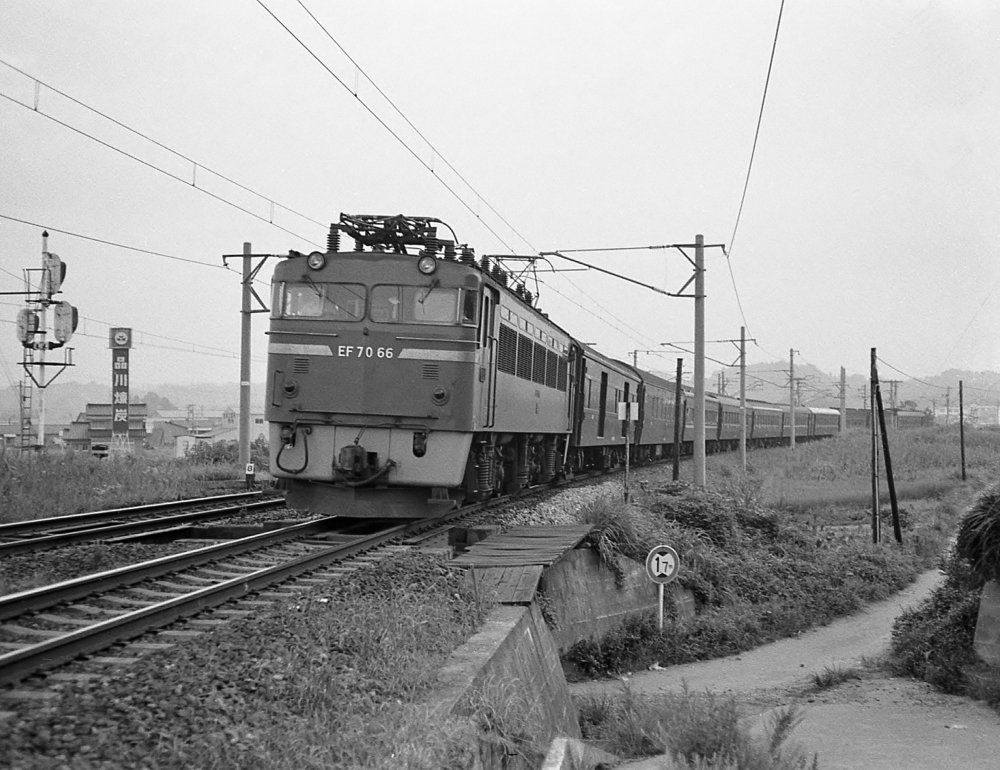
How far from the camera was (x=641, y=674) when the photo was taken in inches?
497

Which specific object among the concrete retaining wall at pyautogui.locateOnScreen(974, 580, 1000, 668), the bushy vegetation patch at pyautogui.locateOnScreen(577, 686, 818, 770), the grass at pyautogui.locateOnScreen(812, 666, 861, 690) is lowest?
the grass at pyautogui.locateOnScreen(812, 666, 861, 690)

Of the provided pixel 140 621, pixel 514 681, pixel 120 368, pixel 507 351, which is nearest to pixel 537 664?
pixel 514 681

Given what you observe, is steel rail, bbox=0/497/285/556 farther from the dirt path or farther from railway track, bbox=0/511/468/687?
the dirt path

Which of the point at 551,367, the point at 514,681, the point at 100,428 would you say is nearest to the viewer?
the point at 514,681

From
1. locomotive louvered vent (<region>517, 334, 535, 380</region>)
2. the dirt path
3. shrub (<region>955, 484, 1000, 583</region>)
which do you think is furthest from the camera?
locomotive louvered vent (<region>517, 334, 535, 380</region>)

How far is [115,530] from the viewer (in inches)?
475

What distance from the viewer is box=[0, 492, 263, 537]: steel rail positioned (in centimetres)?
1202

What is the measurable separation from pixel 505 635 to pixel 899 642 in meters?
6.67

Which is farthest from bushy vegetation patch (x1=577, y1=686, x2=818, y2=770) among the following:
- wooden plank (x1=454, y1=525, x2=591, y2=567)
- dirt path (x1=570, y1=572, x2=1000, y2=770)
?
wooden plank (x1=454, y1=525, x2=591, y2=567)

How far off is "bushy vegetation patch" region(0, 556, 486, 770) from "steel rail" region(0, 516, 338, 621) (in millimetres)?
1587

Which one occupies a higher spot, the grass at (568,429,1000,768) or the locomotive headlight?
the locomotive headlight

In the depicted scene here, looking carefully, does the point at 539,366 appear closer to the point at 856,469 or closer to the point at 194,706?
the point at 194,706

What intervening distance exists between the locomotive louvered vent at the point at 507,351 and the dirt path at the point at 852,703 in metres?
4.55

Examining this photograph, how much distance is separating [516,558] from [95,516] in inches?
249
